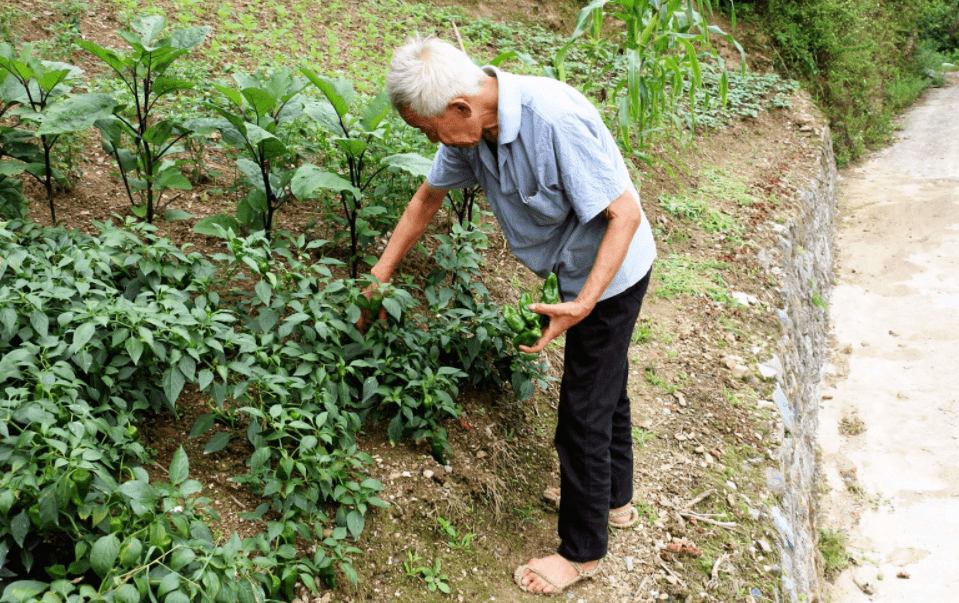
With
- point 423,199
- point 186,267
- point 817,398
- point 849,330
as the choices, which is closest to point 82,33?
point 186,267

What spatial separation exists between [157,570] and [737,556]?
2164 mm

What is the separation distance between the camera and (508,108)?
1.94 meters

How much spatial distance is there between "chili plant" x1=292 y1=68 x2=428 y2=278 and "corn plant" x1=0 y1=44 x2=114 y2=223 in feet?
2.40

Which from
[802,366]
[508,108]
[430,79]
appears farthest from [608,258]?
[802,366]

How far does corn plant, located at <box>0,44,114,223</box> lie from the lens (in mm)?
2365

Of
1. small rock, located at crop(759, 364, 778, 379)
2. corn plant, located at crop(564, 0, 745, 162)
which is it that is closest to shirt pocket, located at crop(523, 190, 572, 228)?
corn plant, located at crop(564, 0, 745, 162)

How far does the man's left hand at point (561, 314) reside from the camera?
6.63 ft

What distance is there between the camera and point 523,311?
7.15 feet

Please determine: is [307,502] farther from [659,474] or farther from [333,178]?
[659,474]

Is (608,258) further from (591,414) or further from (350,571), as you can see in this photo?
(350,571)

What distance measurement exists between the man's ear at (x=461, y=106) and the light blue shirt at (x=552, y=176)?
0.28ft

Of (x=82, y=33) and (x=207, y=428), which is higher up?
(x=82, y=33)

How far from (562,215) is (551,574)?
49.8 inches

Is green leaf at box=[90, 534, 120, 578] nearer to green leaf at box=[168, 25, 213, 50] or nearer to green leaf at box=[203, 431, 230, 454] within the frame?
green leaf at box=[203, 431, 230, 454]
